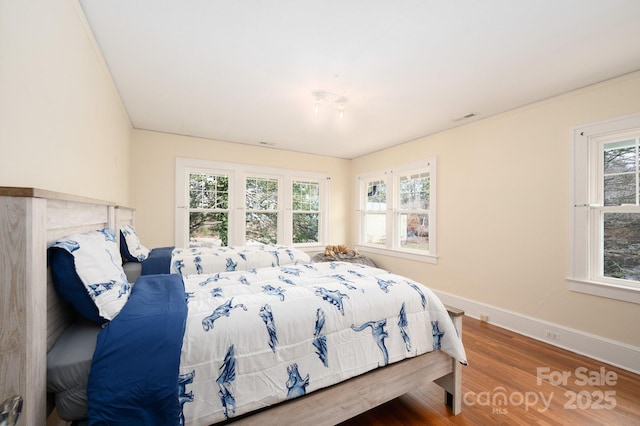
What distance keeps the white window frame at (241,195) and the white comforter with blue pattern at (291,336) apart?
240 cm

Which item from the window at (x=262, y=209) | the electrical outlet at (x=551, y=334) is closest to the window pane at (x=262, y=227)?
the window at (x=262, y=209)

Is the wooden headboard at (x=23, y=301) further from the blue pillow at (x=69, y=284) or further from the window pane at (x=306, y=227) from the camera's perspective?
the window pane at (x=306, y=227)

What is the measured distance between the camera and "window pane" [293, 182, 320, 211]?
4.96 m

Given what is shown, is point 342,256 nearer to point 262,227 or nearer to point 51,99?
point 262,227

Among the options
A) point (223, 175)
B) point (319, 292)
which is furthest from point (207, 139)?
point (319, 292)

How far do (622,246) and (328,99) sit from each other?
117 inches

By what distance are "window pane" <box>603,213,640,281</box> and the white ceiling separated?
125 cm

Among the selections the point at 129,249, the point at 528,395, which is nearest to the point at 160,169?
the point at 129,249

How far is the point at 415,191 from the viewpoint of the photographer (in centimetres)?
417

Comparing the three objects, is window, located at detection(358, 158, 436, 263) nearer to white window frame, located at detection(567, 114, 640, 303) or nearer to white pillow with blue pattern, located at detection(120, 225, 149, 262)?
white window frame, located at detection(567, 114, 640, 303)

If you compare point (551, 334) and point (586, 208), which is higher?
point (586, 208)

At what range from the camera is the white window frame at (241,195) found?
3.93 m

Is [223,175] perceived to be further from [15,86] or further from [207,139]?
[15,86]

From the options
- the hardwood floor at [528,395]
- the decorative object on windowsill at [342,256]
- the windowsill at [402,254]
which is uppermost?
the windowsill at [402,254]
